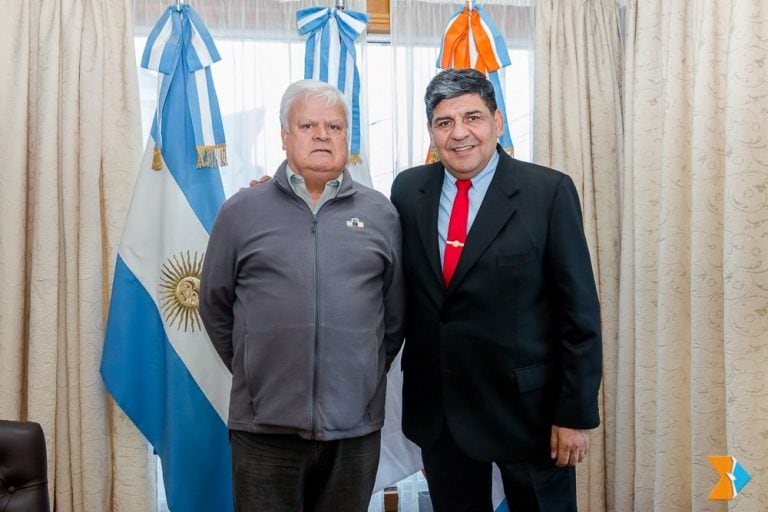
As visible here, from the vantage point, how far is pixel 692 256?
7.49 ft

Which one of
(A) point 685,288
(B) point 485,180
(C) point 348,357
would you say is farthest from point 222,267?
(A) point 685,288

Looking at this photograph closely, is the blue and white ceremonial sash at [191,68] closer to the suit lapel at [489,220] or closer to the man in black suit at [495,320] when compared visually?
the man in black suit at [495,320]

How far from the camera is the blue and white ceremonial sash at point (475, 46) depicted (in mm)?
2600

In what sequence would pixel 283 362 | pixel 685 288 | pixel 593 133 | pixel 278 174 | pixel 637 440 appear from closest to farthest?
1. pixel 283 362
2. pixel 278 174
3. pixel 685 288
4. pixel 637 440
5. pixel 593 133

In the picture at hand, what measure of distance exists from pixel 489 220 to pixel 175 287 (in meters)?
1.24

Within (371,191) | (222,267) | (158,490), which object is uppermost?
(371,191)

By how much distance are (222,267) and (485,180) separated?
741 mm

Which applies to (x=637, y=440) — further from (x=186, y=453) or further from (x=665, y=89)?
(x=186, y=453)

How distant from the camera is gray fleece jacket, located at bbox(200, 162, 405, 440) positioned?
1.76 metres

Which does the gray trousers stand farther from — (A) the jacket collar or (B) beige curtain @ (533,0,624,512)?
(B) beige curtain @ (533,0,624,512)

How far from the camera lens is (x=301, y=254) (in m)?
1.78

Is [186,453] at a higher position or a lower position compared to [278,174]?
lower

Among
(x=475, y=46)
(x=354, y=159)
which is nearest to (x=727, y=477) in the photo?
(x=354, y=159)

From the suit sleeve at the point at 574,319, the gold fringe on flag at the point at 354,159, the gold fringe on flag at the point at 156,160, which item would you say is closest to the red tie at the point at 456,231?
the suit sleeve at the point at 574,319
